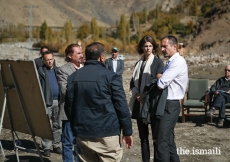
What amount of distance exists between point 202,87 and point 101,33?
85698mm

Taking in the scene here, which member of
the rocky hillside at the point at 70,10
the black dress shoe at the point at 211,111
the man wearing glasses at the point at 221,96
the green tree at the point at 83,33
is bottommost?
the black dress shoe at the point at 211,111

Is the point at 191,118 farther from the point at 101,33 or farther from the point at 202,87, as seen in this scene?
the point at 101,33

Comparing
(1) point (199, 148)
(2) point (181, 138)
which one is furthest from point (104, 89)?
(2) point (181, 138)

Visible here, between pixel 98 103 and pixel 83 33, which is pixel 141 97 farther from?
pixel 83 33

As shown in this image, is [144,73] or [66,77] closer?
[144,73]

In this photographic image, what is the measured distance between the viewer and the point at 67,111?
181 inches

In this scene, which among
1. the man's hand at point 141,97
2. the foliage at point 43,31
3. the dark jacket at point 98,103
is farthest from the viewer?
the foliage at point 43,31

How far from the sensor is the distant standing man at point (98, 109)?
429 cm

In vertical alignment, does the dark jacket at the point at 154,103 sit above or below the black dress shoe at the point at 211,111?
above

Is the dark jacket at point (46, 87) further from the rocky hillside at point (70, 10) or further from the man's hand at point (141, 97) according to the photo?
the rocky hillside at point (70, 10)

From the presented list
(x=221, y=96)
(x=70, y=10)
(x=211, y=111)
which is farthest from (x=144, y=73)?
(x=70, y=10)

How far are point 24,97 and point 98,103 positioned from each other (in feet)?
5.47

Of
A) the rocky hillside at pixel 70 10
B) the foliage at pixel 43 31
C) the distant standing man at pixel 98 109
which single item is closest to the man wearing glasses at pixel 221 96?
the distant standing man at pixel 98 109

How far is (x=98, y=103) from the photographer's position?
429 cm
